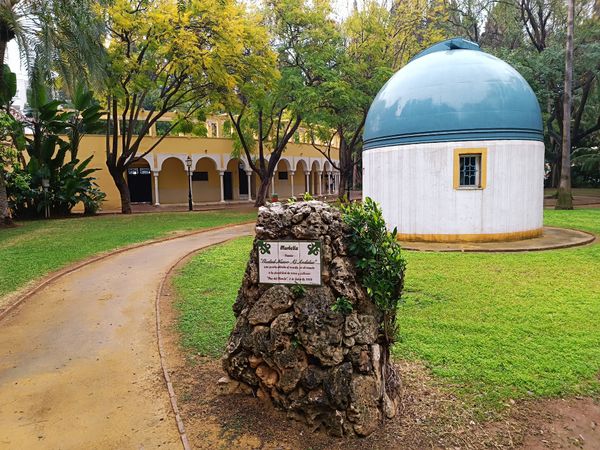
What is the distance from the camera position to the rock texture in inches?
159

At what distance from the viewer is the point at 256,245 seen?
438cm

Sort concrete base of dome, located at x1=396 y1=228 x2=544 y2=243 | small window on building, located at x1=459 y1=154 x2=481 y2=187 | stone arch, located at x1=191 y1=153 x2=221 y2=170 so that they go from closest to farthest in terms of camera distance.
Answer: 1. small window on building, located at x1=459 y1=154 x2=481 y2=187
2. concrete base of dome, located at x1=396 y1=228 x2=544 y2=243
3. stone arch, located at x1=191 y1=153 x2=221 y2=170

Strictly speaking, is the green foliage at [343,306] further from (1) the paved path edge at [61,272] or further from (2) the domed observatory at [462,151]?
(2) the domed observatory at [462,151]

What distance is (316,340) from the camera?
4.07 m

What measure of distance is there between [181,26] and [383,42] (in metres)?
10.7

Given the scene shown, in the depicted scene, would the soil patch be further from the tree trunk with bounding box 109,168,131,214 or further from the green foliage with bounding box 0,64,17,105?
the tree trunk with bounding box 109,168,131,214

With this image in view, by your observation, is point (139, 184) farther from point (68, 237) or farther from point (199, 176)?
point (68, 237)

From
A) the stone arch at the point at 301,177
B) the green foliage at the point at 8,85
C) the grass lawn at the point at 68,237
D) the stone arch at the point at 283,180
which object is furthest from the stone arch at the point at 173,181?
the green foliage at the point at 8,85

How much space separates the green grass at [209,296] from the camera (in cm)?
620

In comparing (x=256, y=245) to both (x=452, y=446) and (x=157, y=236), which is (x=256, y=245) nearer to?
(x=452, y=446)

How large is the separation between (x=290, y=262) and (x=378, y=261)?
0.80m

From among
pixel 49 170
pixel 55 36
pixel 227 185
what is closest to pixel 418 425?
pixel 55 36

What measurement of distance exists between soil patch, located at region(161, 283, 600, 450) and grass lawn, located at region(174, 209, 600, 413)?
0.67 feet

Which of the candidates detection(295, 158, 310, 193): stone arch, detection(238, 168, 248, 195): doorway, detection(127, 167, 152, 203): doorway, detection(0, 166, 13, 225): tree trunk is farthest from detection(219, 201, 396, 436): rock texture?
detection(295, 158, 310, 193): stone arch
